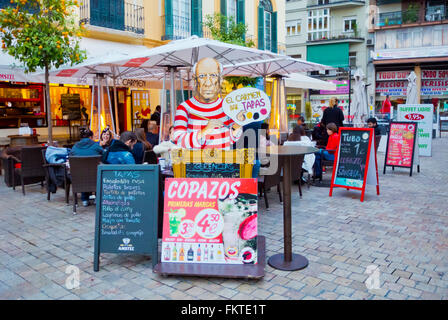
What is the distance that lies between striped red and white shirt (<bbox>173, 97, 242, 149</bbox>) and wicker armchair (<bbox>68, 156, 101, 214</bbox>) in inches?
79.9

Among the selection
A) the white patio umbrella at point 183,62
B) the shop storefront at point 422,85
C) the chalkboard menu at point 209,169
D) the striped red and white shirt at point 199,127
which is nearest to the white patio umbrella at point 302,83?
the white patio umbrella at point 183,62

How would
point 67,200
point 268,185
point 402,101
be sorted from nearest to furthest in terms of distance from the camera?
point 268,185, point 67,200, point 402,101

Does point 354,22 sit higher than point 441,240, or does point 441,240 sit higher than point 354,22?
point 354,22

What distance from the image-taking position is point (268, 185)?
6.00 meters

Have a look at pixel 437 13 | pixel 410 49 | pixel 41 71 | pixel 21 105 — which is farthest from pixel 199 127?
pixel 437 13

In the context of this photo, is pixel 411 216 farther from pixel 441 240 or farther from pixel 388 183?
pixel 388 183

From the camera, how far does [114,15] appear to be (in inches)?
487

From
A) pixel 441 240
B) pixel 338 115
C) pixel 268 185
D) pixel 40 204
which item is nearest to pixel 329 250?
pixel 441 240

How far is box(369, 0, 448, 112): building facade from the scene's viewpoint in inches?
1156

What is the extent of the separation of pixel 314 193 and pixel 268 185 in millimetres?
1599

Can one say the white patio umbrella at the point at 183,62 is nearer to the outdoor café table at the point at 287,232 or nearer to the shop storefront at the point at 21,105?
the outdoor café table at the point at 287,232

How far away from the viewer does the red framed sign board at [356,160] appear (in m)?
6.55

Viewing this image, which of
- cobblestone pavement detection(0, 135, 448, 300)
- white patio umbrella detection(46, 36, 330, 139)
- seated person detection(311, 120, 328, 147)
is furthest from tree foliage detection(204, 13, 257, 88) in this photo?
cobblestone pavement detection(0, 135, 448, 300)

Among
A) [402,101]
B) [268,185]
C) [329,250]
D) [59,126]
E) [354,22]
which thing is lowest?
[329,250]
